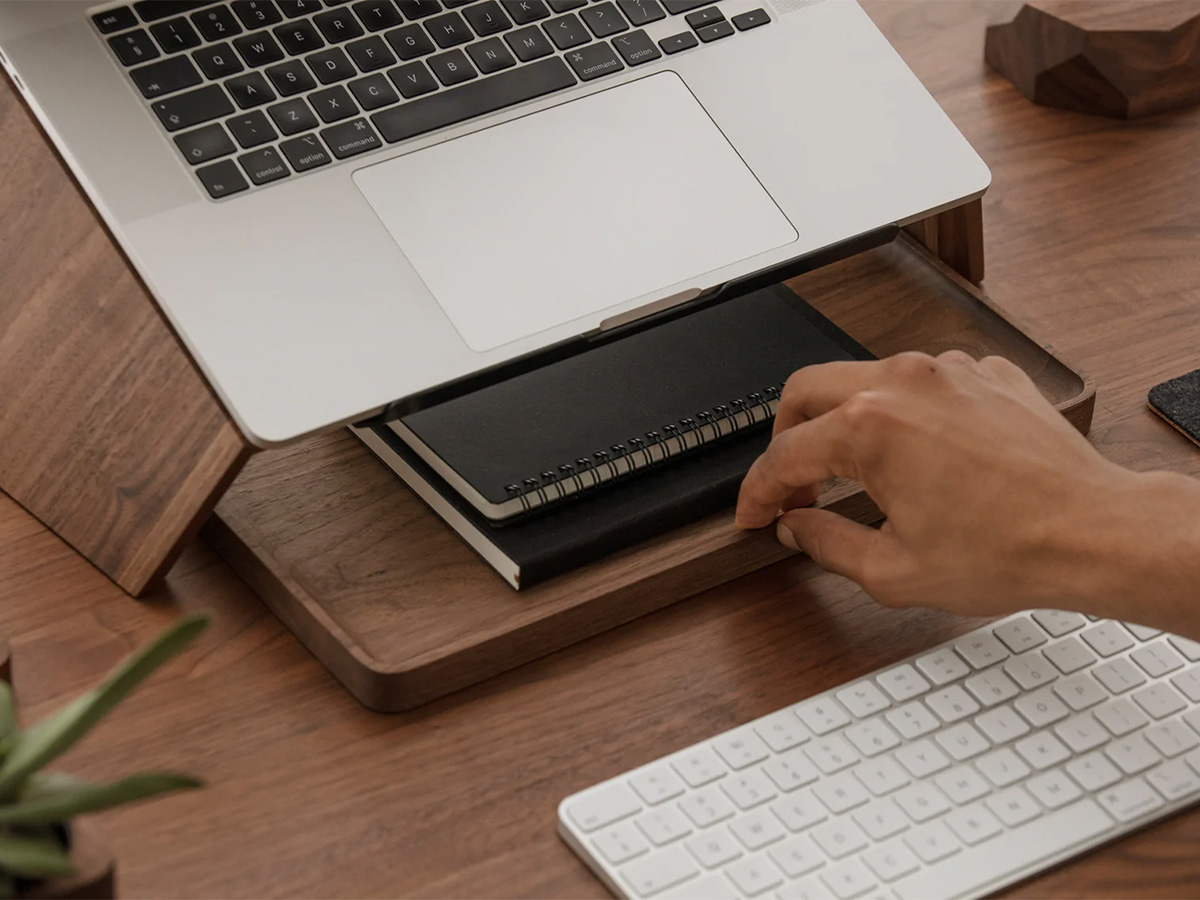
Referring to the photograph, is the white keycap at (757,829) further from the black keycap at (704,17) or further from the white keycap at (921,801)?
the black keycap at (704,17)

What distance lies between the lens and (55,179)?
747 mm

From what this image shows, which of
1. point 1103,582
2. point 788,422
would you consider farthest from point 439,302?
point 1103,582

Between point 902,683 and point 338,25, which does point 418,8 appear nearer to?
point 338,25

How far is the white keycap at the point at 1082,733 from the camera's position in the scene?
0.68 m

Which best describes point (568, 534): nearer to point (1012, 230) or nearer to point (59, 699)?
point (59, 699)

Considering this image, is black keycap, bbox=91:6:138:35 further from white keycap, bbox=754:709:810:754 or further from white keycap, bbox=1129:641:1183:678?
white keycap, bbox=1129:641:1183:678

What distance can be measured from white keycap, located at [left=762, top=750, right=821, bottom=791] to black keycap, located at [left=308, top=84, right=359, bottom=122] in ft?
1.30

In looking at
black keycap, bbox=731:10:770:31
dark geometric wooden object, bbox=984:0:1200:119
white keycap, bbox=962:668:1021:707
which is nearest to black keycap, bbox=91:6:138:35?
black keycap, bbox=731:10:770:31

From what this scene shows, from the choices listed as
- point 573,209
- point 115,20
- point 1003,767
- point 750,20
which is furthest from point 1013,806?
point 115,20

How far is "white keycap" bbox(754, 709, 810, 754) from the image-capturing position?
0.68 meters

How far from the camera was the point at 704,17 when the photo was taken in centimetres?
87

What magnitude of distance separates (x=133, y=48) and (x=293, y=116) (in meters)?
0.09

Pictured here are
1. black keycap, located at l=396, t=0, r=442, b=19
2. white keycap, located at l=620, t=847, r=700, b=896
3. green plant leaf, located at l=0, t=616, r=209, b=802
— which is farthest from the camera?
black keycap, located at l=396, t=0, r=442, b=19

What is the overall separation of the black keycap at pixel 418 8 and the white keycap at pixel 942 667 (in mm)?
437
